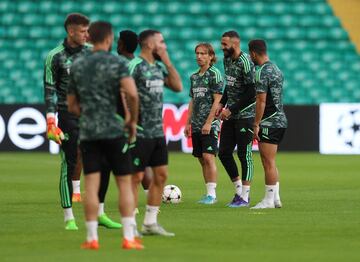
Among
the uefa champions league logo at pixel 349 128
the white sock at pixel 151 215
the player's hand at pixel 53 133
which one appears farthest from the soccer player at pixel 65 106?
the uefa champions league logo at pixel 349 128

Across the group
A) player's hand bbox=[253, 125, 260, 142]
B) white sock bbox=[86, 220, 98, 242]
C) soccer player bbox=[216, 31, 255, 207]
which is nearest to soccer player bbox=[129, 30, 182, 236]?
white sock bbox=[86, 220, 98, 242]

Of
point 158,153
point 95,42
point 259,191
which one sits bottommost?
point 259,191

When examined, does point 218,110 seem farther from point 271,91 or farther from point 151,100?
point 151,100

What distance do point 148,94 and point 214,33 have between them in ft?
67.7

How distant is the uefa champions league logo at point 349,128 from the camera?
86.6 feet

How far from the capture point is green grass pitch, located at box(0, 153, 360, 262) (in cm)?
906

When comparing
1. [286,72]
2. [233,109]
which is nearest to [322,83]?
[286,72]

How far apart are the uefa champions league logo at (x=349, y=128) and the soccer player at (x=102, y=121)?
1762cm

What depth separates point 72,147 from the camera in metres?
11.1

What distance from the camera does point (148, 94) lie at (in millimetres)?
10266

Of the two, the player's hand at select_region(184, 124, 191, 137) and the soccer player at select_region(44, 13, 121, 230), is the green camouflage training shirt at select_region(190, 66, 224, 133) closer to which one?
the player's hand at select_region(184, 124, 191, 137)

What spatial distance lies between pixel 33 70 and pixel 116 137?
21164 millimetres

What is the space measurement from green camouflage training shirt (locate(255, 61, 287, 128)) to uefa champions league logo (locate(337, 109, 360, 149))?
1281cm

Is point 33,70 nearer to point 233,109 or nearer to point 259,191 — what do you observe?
point 259,191
